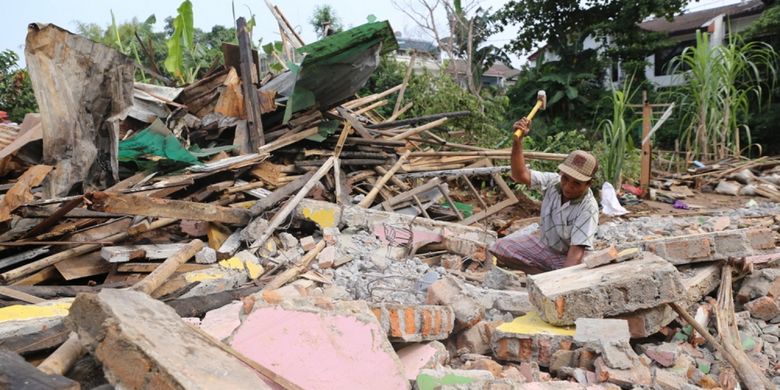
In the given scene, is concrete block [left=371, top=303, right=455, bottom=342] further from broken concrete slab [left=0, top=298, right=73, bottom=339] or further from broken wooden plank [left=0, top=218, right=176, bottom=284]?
broken wooden plank [left=0, top=218, right=176, bottom=284]

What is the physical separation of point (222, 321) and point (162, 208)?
168 centimetres

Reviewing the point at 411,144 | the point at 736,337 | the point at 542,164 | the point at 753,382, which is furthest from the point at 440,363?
the point at 542,164

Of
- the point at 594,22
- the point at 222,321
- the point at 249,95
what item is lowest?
the point at 222,321

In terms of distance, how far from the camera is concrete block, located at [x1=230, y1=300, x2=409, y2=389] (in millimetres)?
2104

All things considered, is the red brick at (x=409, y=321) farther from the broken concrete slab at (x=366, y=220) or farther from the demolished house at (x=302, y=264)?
the broken concrete slab at (x=366, y=220)

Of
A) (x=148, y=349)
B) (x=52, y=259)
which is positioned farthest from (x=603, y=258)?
(x=52, y=259)

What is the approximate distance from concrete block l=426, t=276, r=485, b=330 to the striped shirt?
1.09 meters

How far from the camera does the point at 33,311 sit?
2.89m

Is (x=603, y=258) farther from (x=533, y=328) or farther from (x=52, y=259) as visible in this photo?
(x=52, y=259)

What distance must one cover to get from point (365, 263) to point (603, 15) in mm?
16952

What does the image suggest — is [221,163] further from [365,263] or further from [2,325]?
[2,325]

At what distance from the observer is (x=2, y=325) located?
2539 mm

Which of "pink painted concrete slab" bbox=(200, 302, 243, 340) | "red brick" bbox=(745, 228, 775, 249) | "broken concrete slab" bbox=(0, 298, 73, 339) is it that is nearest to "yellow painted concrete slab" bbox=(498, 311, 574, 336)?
"pink painted concrete slab" bbox=(200, 302, 243, 340)

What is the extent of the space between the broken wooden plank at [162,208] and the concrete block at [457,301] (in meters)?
2.11
